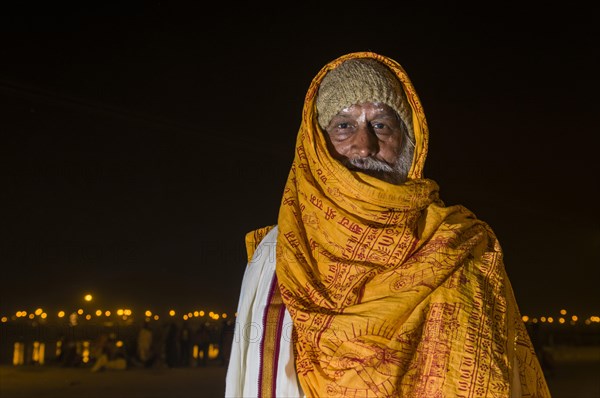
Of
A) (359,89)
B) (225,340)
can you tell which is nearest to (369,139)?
(359,89)

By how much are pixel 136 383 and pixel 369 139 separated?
11.0 metres

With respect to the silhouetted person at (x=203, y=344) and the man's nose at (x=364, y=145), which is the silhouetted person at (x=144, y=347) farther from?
the man's nose at (x=364, y=145)

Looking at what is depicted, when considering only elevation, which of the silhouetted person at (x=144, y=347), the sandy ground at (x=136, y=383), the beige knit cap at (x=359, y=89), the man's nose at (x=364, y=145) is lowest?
the sandy ground at (x=136, y=383)

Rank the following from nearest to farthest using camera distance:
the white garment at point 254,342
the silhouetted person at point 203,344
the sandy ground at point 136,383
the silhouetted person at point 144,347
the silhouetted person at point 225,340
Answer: the white garment at point 254,342, the sandy ground at point 136,383, the silhouetted person at point 144,347, the silhouetted person at point 203,344, the silhouetted person at point 225,340

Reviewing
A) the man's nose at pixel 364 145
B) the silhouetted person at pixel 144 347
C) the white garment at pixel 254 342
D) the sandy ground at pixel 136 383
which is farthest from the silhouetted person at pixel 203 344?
the man's nose at pixel 364 145

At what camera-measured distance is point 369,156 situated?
7.70 ft

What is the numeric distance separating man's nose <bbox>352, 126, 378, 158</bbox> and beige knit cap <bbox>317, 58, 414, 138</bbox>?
0.15 m

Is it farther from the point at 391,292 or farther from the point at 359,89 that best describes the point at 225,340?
the point at 391,292

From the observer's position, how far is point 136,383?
12312 mm

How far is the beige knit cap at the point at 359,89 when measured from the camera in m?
2.46

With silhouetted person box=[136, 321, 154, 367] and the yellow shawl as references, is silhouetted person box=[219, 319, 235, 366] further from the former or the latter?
the yellow shawl

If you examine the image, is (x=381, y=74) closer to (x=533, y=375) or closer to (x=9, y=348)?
(x=533, y=375)

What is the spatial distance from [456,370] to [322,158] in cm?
77

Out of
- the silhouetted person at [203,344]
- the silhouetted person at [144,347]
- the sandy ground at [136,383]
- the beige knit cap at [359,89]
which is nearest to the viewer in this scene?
the beige knit cap at [359,89]
